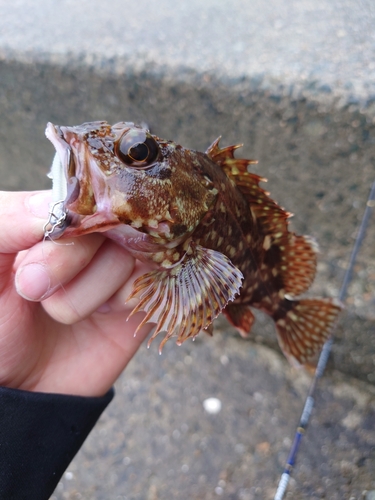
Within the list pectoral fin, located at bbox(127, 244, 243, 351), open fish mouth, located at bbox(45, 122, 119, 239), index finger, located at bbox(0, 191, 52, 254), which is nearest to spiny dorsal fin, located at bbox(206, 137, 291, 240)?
pectoral fin, located at bbox(127, 244, 243, 351)

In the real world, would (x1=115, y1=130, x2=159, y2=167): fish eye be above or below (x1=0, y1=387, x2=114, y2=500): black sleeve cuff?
above

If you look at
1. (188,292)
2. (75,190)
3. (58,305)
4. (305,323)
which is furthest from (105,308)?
(305,323)

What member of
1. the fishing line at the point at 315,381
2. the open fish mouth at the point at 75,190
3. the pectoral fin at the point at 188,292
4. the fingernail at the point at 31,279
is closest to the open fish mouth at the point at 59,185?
the open fish mouth at the point at 75,190

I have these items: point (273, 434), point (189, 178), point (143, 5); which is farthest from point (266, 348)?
point (143, 5)

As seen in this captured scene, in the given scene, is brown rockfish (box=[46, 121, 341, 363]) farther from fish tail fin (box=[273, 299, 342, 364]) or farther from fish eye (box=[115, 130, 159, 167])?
fish tail fin (box=[273, 299, 342, 364])

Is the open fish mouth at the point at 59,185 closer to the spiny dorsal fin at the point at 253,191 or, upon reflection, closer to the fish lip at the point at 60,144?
the fish lip at the point at 60,144

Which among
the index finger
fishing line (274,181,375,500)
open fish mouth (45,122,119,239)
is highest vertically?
open fish mouth (45,122,119,239)

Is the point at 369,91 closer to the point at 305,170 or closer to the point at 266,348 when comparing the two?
the point at 305,170
